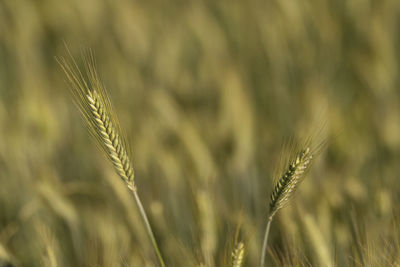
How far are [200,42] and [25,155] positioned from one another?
854 millimetres

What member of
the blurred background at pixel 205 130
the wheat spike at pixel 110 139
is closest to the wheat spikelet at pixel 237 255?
the blurred background at pixel 205 130

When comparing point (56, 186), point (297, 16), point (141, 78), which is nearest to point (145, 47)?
point (141, 78)

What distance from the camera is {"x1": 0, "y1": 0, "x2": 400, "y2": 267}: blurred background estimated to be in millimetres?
946

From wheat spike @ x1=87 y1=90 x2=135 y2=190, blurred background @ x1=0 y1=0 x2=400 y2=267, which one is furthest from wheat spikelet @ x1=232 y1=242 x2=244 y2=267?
wheat spike @ x1=87 y1=90 x2=135 y2=190

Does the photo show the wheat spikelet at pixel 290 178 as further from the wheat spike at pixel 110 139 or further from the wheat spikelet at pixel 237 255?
the wheat spike at pixel 110 139

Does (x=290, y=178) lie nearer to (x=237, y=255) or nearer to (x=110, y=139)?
(x=237, y=255)

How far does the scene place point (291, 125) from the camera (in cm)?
143

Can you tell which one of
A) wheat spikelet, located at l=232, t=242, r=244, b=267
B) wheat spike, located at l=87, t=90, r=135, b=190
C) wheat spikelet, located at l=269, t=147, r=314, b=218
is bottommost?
wheat spikelet, located at l=232, t=242, r=244, b=267

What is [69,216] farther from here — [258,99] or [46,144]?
[258,99]

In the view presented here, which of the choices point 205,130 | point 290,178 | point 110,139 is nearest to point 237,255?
point 290,178

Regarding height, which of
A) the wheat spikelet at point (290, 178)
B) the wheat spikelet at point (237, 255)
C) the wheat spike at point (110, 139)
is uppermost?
the wheat spike at point (110, 139)

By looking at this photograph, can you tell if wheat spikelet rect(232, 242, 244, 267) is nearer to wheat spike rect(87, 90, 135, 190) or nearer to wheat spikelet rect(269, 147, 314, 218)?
wheat spikelet rect(269, 147, 314, 218)

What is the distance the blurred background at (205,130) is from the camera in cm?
95

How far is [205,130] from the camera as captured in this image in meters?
1.39
